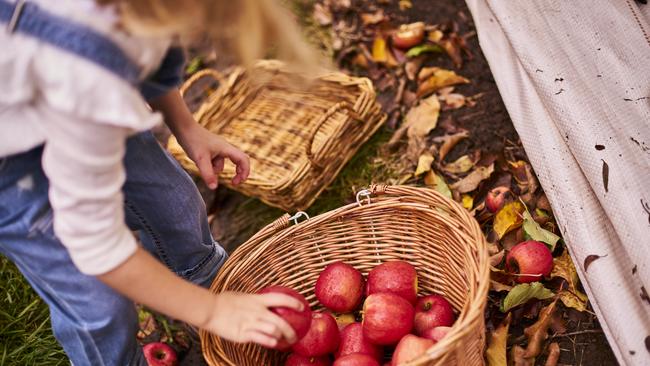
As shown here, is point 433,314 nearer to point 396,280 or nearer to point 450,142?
point 396,280

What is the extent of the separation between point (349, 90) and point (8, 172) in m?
1.55

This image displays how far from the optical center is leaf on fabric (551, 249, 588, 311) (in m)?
1.83

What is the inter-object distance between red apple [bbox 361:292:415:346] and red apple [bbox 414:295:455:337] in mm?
40

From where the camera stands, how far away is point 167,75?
144 cm

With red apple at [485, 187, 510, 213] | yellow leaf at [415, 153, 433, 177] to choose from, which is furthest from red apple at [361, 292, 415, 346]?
yellow leaf at [415, 153, 433, 177]

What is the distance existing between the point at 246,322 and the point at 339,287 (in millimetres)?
501

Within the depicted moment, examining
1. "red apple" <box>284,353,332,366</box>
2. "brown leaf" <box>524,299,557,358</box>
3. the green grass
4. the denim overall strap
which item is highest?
the denim overall strap

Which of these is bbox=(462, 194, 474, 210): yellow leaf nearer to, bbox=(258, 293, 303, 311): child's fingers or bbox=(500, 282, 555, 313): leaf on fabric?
bbox=(500, 282, 555, 313): leaf on fabric

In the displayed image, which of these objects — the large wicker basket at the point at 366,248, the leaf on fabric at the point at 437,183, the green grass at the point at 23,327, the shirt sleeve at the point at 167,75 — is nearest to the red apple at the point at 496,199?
the leaf on fabric at the point at 437,183

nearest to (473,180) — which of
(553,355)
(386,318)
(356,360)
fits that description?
(553,355)

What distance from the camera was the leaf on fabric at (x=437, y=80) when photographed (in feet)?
8.77

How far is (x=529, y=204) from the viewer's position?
211 cm

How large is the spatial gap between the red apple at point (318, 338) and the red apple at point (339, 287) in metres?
0.09

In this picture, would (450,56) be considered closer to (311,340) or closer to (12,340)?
(311,340)
